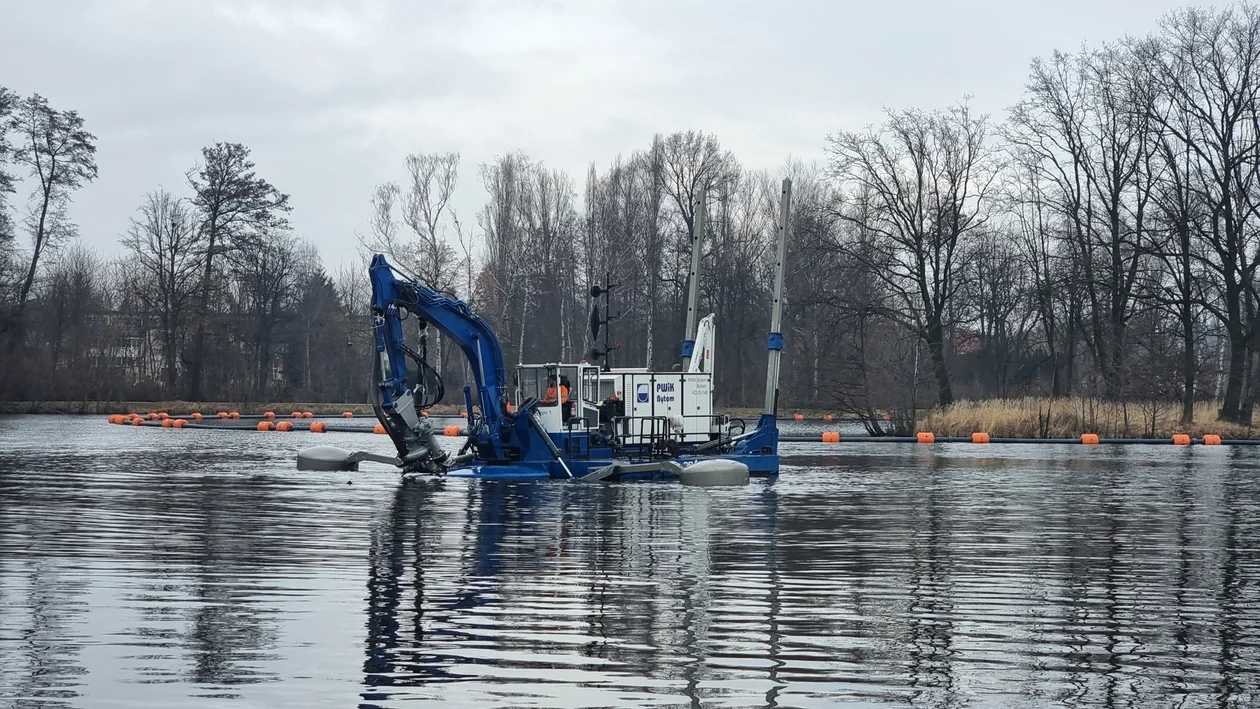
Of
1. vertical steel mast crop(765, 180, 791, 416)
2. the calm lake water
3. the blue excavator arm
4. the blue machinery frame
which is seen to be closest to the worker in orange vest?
the blue machinery frame

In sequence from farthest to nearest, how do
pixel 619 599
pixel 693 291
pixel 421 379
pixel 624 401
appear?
pixel 693 291 < pixel 624 401 < pixel 421 379 < pixel 619 599

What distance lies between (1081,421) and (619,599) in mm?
44069

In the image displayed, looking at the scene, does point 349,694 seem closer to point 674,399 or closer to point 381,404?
point 381,404

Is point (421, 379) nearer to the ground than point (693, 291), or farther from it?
nearer to the ground

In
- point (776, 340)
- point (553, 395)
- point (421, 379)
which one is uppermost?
point (776, 340)

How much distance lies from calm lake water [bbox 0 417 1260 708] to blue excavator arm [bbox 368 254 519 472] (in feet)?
10.8

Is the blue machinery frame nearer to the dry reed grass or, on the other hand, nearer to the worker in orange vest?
the worker in orange vest

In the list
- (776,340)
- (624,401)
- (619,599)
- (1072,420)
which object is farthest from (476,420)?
(1072,420)

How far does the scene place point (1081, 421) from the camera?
172 feet

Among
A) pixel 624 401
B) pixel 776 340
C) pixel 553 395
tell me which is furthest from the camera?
pixel 776 340

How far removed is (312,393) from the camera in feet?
301

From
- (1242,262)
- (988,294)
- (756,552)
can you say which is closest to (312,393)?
(988,294)

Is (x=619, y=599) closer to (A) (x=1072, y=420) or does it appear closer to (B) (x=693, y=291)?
(B) (x=693, y=291)

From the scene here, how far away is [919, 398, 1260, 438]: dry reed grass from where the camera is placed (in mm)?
52094
